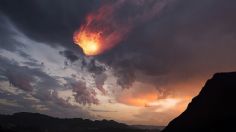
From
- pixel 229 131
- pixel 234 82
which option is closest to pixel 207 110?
pixel 234 82

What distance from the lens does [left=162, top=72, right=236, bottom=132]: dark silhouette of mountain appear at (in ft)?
454

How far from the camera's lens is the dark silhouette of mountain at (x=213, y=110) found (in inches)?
5448

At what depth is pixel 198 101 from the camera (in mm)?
181375

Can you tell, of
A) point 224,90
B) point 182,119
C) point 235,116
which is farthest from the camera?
point 182,119

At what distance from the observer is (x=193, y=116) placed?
17225 centimetres

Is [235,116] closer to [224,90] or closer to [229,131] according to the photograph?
[229,131]

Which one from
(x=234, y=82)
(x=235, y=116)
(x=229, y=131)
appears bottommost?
(x=229, y=131)

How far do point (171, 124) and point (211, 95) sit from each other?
1279 inches

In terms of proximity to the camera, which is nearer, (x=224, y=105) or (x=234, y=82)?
(x=224, y=105)

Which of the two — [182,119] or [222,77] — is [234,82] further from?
[182,119]

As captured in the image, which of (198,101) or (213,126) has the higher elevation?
(198,101)

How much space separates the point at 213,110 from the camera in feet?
519

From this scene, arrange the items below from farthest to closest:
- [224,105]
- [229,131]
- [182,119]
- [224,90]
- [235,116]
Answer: [182,119] → [224,90] → [224,105] → [235,116] → [229,131]

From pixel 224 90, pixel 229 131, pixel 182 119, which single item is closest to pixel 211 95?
pixel 224 90
